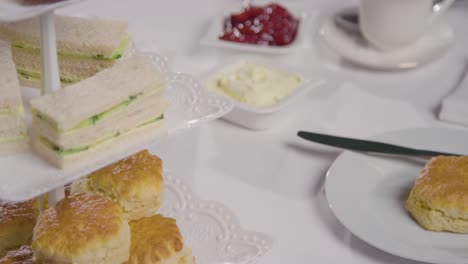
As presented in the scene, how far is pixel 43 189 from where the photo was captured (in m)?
1.11

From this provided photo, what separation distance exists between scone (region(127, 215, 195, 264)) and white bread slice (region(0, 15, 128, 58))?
1.20 ft

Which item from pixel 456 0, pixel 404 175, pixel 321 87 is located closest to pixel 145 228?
pixel 404 175

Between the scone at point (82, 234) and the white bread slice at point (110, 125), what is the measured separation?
0.16 m

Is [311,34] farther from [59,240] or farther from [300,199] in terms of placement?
[59,240]

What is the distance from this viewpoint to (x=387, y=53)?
7.46 feet

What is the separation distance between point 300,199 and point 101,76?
0.63m

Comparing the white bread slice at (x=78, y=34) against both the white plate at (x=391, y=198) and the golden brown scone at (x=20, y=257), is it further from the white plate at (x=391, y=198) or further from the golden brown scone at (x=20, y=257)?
the white plate at (x=391, y=198)

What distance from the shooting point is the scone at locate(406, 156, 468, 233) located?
143cm

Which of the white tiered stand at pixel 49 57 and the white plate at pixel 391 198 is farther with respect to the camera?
the white plate at pixel 391 198

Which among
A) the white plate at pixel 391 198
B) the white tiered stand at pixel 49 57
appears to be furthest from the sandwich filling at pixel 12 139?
the white plate at pixel 391 198

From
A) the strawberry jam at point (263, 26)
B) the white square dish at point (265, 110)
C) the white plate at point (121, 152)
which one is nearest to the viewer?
the white plate at point (121, 152)

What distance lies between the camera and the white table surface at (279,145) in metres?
1.55

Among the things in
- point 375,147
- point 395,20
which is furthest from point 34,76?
point 395,20

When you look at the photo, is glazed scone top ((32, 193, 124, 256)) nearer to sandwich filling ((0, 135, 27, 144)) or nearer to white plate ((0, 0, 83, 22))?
sandwich filling ((0, 135, 27, 144))
